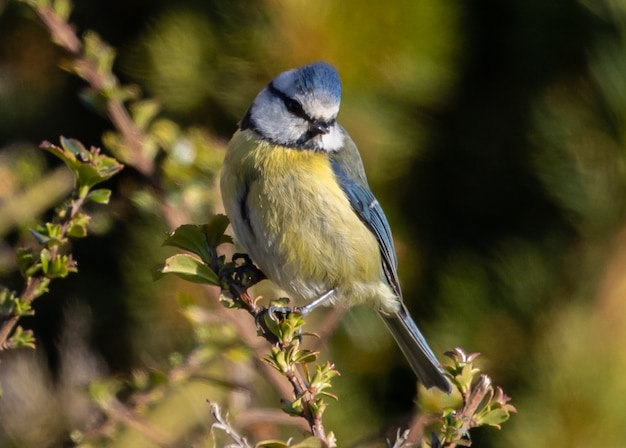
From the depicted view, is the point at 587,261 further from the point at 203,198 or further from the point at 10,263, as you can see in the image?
the point at 10,263

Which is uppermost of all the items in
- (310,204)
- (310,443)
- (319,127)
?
(319,127)

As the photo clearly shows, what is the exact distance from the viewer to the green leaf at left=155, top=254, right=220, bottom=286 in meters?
0.82

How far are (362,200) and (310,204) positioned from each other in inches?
5.5

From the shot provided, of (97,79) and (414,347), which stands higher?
(97,79)

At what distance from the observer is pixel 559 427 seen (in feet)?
4.51

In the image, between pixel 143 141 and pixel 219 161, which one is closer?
pixel 143 141

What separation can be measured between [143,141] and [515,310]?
32.8 inches

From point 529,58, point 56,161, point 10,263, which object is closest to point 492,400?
point 10,263

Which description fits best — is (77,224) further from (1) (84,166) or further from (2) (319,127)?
(2) (319,127)

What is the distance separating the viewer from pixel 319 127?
4.23 ft

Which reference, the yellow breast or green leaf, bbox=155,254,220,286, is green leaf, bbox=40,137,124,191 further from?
the yellow breast

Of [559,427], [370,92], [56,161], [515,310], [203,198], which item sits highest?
[56,161]

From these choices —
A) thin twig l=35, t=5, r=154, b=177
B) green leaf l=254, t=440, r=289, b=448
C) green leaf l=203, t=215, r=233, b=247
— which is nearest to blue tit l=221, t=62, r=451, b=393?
thin twig l=35, t=5, r=154, b=177

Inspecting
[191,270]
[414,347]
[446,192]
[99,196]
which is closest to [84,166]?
[99,196]
